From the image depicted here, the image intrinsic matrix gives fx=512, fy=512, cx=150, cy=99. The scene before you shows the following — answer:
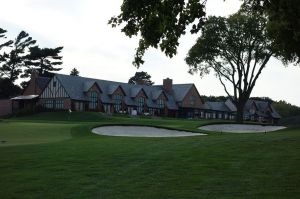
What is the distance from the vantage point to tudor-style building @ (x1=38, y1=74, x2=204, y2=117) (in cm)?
8412

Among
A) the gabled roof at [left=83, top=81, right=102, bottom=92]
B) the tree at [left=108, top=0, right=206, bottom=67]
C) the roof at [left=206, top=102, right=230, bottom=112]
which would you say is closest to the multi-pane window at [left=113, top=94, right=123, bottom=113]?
the gabled roof at [left=83, top=81, right=102, bottom=92]

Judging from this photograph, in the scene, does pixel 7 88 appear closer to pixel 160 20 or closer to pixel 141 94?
pixel 141 94

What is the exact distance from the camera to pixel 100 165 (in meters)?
16.0

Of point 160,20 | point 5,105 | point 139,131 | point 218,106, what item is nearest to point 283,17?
point 160,20

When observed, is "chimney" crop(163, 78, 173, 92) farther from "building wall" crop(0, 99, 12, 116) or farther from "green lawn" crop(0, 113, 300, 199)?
"green lawn" crop(0, 113, 300, 199)

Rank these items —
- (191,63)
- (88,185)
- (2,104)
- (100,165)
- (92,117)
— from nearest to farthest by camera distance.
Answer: (88,185) → (100,165) → (191,63) → (92,117) → (2,104)

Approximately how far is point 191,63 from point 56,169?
50.0 meters

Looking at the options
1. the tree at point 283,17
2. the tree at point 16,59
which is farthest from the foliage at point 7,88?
the tree at point 283,17

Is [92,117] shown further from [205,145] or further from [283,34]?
[205,145]

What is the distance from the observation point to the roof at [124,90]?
84.4 metres

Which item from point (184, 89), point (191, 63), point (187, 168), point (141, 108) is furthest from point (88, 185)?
point (184, 89)

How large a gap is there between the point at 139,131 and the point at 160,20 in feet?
91.3

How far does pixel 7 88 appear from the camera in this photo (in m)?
102

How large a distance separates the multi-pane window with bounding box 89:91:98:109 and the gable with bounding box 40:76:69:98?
5.08 meters
